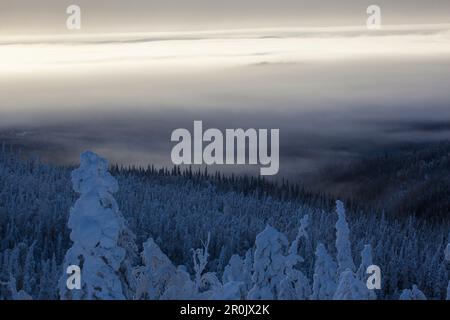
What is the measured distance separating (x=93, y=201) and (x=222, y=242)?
25301 mm

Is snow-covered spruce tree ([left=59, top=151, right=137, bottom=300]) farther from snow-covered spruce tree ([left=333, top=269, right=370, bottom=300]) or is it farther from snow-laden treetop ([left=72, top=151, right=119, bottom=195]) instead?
snow-covered spruce tree ([left=333, top=269, right=370, bottom=300])

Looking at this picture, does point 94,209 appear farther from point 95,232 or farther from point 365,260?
point 365,260

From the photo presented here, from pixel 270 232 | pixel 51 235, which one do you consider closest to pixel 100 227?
pixel 270 232

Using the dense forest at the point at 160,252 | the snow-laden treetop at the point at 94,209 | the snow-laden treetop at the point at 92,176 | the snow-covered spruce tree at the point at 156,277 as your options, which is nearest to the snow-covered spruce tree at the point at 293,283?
the dense forest at the point at 160,252

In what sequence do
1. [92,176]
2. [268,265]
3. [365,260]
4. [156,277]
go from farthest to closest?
[365,260] < [156,277] < [268,265] < [92,176]

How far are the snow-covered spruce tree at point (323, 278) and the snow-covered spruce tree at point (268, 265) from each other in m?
1.01

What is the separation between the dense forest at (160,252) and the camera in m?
12.0

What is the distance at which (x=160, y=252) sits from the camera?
46.6 feet

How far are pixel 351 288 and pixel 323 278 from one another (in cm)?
214

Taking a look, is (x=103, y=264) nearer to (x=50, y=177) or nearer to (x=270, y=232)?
(x=270, y=232)

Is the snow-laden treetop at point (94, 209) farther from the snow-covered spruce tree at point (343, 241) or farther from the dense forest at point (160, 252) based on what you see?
the snow-covered spruce tree at point (343, 241)

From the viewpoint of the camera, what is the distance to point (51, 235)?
29875mm

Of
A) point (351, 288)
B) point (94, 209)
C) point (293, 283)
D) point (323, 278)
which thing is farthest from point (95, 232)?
point (323, 278)
